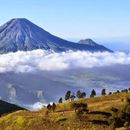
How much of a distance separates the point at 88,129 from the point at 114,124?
7.96 meters

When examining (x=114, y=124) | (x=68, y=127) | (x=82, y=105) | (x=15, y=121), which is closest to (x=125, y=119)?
(x=114, y=124)

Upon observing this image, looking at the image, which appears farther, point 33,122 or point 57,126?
point 33,122

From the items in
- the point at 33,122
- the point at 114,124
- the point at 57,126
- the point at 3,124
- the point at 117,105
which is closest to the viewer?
the point at 114,124

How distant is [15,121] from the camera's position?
164 m

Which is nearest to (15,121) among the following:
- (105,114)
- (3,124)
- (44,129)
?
(3,124)

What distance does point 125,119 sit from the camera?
142m

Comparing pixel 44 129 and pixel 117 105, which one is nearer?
pixel 44 129

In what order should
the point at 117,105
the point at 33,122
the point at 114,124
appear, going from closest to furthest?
the point at 114,124
the point at 33,122
the point at 117,105

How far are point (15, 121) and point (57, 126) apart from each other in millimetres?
22989

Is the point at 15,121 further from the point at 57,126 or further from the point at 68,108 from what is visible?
the point at 68,108

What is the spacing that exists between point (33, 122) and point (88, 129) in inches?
1099

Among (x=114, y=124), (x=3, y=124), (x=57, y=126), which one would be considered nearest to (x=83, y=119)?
(x=57, y=126)

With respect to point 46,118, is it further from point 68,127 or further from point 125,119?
point 125,119

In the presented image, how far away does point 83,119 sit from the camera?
152250 millimetres
